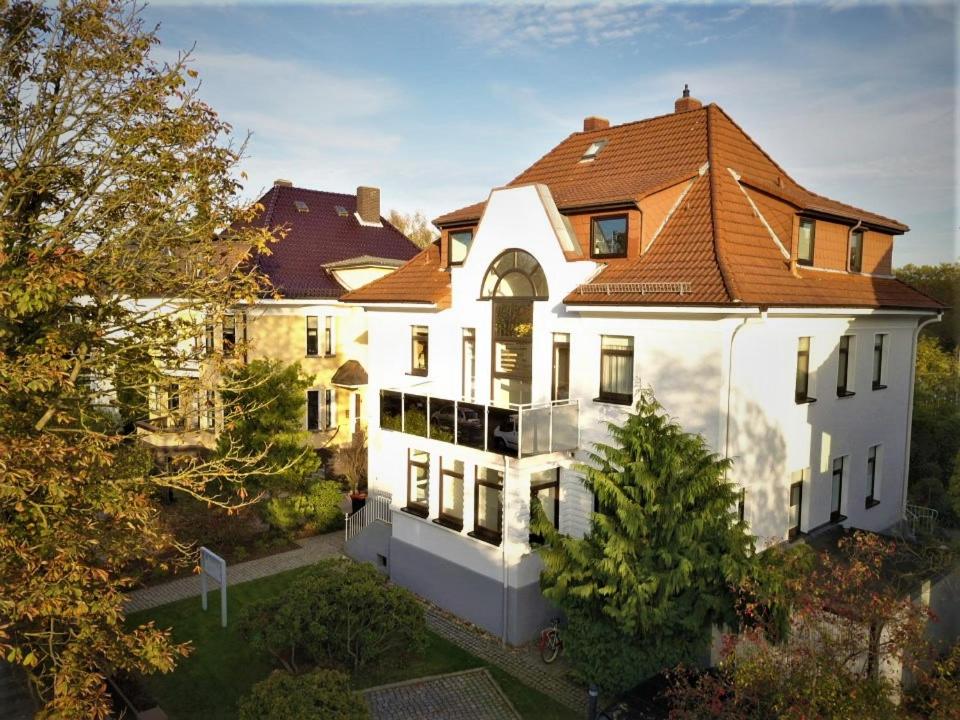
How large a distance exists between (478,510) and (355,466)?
32.2 feet

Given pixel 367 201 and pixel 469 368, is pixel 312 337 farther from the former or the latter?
pixel 469 368

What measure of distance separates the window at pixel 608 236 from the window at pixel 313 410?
56.9 ft

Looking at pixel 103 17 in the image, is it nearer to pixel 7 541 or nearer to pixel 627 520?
pixel 7 541

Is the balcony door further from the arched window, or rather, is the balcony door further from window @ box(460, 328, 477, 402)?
window @ box(460, 328, 477, 402)

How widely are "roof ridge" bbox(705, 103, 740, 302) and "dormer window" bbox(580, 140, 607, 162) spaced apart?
286 centimetres

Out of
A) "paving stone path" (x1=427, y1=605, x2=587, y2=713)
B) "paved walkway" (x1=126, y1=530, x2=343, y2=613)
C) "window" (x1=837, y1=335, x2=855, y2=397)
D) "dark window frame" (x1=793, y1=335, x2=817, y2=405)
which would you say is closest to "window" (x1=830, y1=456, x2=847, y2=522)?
"window" (x1=837, y1=335, x2=855, y2=397)

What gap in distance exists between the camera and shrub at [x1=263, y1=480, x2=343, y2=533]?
71.2 ft

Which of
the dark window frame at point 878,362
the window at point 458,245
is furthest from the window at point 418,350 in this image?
the dark window frame at point 878,362

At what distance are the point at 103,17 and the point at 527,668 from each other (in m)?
13.3

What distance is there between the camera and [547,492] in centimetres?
1631

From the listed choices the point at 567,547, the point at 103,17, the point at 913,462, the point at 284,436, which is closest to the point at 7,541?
the point at 103,17

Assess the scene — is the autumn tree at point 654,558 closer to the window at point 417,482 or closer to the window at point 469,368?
the window at point 417,482

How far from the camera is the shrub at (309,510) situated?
71.2 ft

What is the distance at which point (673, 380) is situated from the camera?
47.5 ft
